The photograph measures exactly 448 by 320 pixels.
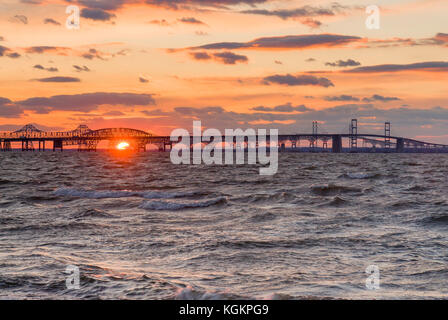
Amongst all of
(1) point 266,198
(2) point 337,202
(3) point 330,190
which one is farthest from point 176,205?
(3) point 330,190

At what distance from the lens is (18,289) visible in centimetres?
916

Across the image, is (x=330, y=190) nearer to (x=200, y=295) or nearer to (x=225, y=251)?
(x=225, y=251)

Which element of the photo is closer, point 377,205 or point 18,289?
point 18,289

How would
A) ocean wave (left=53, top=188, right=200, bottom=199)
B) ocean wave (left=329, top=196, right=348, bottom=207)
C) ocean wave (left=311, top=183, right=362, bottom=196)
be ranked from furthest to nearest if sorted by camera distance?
ocean wave (left=311, top=183, right=362, bottom=196) → ocean wave (left=53, top=188, right=200, bottom=199) → ocean wave (left=329, top=196, right=348, bottom=207)

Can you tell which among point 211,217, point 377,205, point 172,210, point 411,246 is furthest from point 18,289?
point 377,205

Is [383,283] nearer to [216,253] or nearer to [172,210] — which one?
[216,253]

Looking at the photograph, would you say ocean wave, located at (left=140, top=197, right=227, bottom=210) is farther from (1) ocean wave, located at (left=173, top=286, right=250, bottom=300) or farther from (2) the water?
(1) ocean wave, located at (left=173, top=286, right=250, bottom=300)

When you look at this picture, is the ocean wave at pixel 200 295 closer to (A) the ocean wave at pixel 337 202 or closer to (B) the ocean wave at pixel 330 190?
(A) the ocean wave at pixel 337 202

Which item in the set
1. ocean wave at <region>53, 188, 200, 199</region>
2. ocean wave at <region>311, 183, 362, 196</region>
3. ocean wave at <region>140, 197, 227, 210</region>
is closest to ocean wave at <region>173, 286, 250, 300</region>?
ocean wave at <region>140, 197, 227, 210</region>

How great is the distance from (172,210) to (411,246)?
38.6 feet

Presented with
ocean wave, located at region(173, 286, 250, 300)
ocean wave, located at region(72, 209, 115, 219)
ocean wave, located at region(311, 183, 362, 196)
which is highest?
ocean wave, located at region(173, 286, 250, 300)

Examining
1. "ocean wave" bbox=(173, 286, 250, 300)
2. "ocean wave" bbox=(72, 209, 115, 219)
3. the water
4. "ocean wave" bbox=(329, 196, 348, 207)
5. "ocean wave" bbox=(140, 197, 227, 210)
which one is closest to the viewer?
"ocean wave" bbox=(173, 286, 250, 300)

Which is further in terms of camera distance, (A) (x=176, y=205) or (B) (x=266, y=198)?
(B) (x=266, y=198)

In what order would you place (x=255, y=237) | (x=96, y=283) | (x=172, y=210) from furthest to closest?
(x=172, y=210) → (x=255, y=237) → (x=96, y=283)
